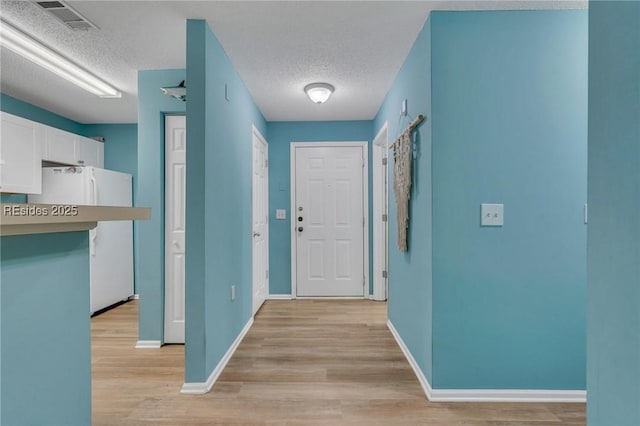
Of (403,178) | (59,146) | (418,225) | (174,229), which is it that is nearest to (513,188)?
(418,225)

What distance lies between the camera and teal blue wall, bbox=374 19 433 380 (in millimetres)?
1980

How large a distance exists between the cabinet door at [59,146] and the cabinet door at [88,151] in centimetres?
9

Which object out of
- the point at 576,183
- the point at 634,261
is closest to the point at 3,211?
the point at 634,261

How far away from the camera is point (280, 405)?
6.21ft

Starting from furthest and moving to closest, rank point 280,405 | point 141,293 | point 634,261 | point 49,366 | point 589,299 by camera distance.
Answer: point 141,293 → point 280,405 → point 49,366 → point 589,299 → point 634,261

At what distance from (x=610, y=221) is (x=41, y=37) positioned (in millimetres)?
3246

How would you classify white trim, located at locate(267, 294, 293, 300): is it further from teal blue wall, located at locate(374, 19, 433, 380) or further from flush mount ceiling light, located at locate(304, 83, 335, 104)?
flush mount ceiling light, located at locate(304, 83, 335, 104)

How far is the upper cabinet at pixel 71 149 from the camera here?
141 inches

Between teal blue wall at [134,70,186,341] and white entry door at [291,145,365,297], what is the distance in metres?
1.84

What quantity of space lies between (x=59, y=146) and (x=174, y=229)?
2.13 metres

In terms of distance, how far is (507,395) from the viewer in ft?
6.31

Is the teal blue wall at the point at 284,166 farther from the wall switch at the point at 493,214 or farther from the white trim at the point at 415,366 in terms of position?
the wall switch at the point at 493,214

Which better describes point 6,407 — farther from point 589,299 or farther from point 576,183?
point 576,183

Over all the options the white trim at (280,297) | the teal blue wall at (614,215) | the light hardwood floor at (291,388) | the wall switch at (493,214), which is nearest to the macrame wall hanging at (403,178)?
Result: the wall switch at (493,214)
